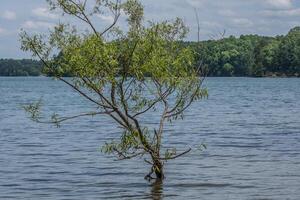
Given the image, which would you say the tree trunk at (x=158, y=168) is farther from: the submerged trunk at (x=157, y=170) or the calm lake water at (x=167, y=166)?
the calm lake water at (x=167, y=166)

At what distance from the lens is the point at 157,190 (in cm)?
1962

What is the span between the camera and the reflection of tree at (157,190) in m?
18.8

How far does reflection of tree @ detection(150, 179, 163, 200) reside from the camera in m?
18.8

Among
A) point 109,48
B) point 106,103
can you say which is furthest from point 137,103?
point 109,48

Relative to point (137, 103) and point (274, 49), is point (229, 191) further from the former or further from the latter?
point (274, 49)

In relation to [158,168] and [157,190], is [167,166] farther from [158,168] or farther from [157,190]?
[157,190]

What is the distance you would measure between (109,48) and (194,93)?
3.11 metres

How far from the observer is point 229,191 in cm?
1942

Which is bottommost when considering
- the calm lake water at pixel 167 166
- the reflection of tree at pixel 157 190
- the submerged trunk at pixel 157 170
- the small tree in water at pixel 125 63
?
the calm lake water at pixel 167 166

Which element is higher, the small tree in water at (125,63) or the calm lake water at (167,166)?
the small tree in water at (125,63)

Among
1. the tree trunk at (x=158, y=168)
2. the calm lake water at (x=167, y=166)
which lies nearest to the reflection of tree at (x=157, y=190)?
the calm lake water at (x=167, y=166)

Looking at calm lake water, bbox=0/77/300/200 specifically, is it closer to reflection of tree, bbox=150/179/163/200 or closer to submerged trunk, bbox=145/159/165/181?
reflection of tree, bbox=150/179/163/200

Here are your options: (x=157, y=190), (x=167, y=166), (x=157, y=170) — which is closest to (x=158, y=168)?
(x=157, y=170)

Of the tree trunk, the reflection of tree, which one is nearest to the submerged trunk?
the tree trunk
